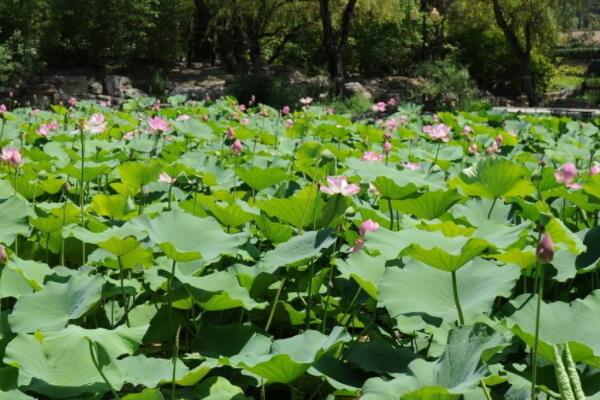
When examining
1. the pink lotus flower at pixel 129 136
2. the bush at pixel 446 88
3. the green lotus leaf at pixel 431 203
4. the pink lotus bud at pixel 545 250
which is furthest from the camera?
the bush at pixel 446 88

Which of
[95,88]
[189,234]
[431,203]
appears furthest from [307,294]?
[95,88]

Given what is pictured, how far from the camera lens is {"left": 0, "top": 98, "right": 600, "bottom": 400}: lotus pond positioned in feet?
3.36

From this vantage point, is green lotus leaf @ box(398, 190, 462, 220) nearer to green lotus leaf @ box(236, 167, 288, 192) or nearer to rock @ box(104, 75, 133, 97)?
green lotus leaf @ box(236, 167, 288, 192)

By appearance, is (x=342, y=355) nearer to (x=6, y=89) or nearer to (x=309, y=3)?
(x=6, y=89)

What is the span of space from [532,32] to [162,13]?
7.91 m

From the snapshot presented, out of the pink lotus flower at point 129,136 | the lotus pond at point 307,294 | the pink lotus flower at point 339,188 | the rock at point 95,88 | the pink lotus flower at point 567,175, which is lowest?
the rock at point 95,88

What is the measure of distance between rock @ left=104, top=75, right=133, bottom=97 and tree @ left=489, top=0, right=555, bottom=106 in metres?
7.41

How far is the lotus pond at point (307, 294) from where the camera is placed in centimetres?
102

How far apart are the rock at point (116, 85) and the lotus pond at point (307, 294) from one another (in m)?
12.7

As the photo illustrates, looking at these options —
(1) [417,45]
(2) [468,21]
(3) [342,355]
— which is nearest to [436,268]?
(3) [342,355]

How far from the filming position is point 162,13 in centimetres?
1655

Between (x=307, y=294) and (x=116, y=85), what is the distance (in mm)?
13698

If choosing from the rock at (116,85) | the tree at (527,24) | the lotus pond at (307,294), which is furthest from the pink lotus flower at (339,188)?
the tree at (527,24)

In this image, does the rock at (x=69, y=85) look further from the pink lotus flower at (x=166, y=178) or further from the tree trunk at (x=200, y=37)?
the pink lotus flower at (x=166, y=178)
